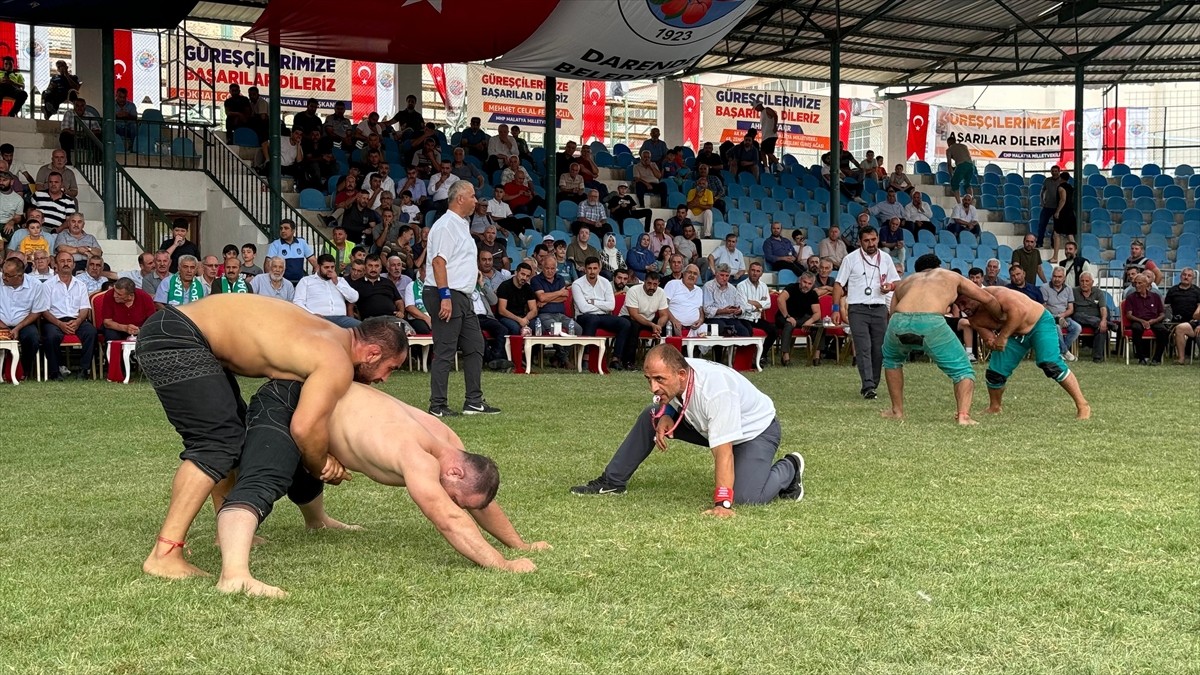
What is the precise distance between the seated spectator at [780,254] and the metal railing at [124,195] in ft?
31.3

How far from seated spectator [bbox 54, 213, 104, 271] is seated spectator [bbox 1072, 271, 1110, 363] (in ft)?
45.0

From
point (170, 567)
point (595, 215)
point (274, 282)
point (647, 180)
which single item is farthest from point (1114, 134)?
point (170, 567)

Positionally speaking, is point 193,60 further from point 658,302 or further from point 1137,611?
point 1137,611

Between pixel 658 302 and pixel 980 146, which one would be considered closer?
pixel 658 302

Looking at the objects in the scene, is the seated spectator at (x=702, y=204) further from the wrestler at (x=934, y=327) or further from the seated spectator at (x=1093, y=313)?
the wrestler at (x=934, y=327)

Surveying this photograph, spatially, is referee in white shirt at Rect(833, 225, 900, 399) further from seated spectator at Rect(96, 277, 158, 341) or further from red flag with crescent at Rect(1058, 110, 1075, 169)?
red flag with crescent at Rect(1058, 110, 1075, 169)

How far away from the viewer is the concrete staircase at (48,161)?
1592 cm

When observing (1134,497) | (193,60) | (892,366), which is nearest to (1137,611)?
(1134,497)

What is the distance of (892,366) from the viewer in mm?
10312

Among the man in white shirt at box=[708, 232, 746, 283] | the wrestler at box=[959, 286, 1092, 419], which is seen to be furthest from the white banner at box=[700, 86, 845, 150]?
the wrestler at box=[959, 286, 1092, 419]

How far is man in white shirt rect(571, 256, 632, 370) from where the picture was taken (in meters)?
16.3

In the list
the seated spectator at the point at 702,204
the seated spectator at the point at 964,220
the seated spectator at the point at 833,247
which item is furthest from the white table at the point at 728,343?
the seated spectator at the point at 964,220

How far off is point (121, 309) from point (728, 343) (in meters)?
7.10

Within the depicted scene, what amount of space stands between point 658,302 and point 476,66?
1357cm
